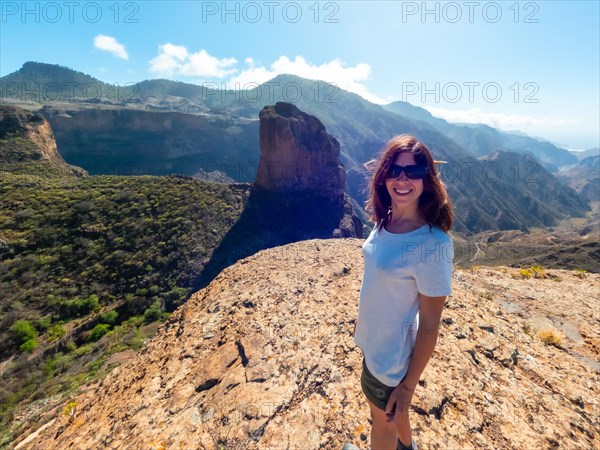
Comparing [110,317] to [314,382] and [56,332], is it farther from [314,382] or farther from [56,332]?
[314,382]

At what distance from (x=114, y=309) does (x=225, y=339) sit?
58.2ft

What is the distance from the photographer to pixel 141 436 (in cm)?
400

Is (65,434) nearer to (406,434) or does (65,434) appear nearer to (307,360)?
(307,360)

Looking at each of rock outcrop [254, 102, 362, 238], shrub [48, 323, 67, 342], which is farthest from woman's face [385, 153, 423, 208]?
rock outcrop [254, 102, 362, 238]

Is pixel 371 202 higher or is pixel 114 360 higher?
pixel 371 202

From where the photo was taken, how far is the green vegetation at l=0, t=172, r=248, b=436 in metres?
14.5

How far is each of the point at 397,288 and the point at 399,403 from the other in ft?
2.84

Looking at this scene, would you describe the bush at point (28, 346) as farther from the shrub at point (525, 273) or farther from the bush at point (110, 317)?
the shrub at point (525, 273)

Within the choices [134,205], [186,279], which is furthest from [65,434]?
[134,205]

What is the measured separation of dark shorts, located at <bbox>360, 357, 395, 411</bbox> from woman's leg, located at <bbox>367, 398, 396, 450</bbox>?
0.31 feet

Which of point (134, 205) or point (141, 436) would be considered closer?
point (141, 436)

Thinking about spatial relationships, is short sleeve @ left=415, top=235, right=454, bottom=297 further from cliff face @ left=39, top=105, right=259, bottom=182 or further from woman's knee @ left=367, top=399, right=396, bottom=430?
cliff face @ left=39, top=105, right=259, bottom=182

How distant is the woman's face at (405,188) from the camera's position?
2236 mm

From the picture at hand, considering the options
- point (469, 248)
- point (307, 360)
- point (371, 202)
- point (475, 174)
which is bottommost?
point (469, 248)
